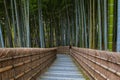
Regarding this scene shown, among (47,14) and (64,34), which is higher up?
(47,14)

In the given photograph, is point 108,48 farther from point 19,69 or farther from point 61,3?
point 61,3

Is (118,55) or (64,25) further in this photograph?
(64,25)

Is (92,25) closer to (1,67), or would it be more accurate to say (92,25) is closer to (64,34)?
(1,67)

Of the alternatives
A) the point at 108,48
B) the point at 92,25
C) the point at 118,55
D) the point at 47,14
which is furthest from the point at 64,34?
the point at 118,55

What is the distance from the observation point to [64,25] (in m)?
18.5

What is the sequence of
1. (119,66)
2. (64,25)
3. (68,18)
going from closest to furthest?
(119,66) < (68,18) < (64,25)

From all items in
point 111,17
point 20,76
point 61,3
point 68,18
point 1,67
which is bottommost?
point 20,76

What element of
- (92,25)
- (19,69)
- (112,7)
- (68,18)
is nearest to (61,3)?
(68,18)

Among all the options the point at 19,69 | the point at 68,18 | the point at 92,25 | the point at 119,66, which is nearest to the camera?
the point at 119,66

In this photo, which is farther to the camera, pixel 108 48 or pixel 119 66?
pixel 108 48

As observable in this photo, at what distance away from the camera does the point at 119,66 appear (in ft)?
8.88

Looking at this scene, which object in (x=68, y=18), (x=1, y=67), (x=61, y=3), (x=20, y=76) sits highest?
(x=61, y=3)

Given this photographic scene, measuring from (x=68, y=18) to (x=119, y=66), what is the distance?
14.4 meters

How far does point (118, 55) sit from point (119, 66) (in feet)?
0.38
